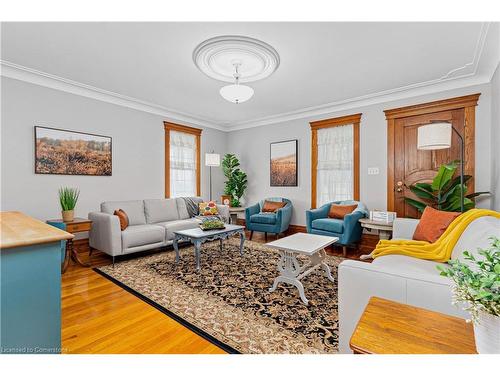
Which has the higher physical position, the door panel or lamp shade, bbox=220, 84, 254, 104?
lamp shade, bbox=220, 84, 254, 104

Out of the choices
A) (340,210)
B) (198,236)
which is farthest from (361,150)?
(198,236)

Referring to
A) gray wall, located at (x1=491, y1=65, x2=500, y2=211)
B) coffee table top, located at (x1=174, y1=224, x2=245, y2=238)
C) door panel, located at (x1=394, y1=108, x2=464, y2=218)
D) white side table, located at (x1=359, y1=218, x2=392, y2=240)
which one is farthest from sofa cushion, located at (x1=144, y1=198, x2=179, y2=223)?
gray wall, located at (x1=491, y1=65, x2=500, y2=211)

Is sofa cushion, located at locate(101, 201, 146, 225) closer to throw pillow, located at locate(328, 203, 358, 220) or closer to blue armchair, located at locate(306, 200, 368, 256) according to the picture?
blue armchair, located at locate(306, 200, 368, 256)

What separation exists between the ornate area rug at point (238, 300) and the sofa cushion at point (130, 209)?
2.34 feet

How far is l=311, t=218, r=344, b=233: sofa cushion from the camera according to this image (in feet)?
12.9

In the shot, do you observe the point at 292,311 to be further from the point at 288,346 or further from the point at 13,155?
the point at 13,155

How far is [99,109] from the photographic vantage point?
4266 mm

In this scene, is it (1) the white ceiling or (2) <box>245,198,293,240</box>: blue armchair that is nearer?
(1) the white ceiling

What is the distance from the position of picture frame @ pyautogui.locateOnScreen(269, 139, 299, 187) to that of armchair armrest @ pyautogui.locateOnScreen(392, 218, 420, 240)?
2.60 metres

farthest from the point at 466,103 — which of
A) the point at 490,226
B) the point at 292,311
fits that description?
the point at 292,311

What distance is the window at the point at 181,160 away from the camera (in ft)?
17.5

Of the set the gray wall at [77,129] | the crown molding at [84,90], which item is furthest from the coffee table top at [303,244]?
the crown molding at [84,90]

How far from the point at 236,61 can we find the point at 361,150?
2865 mm

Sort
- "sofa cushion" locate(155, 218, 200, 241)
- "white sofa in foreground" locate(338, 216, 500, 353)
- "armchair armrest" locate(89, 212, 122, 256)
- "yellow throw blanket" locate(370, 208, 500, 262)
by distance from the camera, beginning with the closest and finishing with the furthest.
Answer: "white sofa in foreground" locate(338, 216, 500, 353) < "yellow throw blanket" locate(370, 208, 500, 262) < "armchair armrest" locate(89, 212, 122, 256) < "sofa cushion" locate(155, 218, 200, 241)
